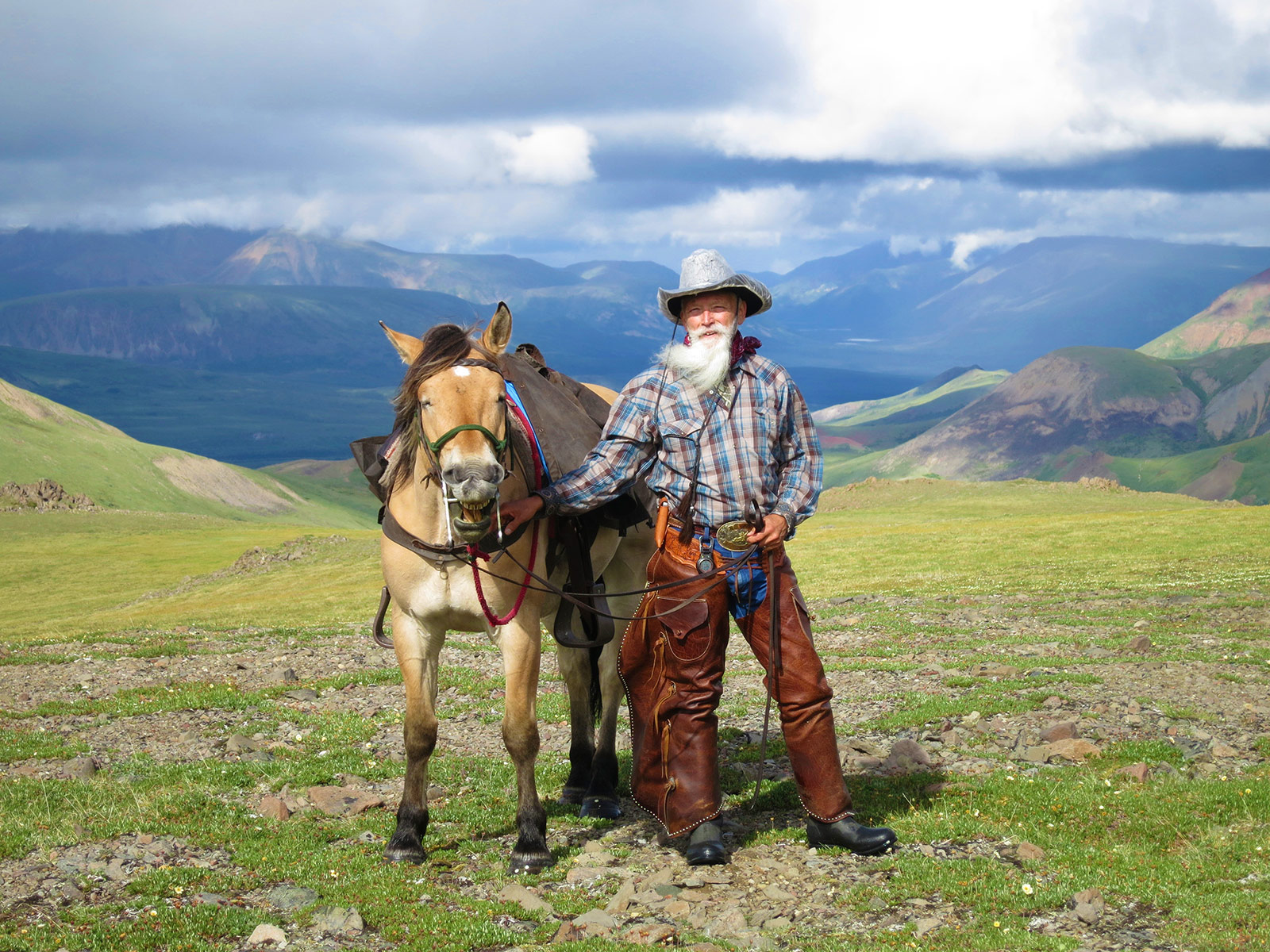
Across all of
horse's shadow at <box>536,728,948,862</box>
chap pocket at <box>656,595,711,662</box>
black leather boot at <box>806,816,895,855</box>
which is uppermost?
chap pocket at <box>656,595,711,662</box>

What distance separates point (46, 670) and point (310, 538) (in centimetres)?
4590

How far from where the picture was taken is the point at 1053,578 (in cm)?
2730

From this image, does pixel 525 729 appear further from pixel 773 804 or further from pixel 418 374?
pixel 418 374

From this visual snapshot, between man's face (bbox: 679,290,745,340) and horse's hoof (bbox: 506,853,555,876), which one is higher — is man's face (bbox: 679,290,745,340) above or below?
above

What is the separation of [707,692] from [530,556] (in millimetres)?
1515

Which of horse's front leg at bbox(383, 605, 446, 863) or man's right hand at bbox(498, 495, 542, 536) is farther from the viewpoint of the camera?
horse's front leg at bbox(383, 605, 446, 863)

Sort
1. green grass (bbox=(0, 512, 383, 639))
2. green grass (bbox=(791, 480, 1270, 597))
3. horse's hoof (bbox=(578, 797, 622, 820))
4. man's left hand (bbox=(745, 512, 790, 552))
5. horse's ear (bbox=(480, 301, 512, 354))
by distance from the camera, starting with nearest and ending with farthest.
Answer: horse's ear (bbox=(480, 301, 512, 354)) → man's left hand (bbox=(745, 512, 790, 552)) → horse's hoof (bbox=(578, 797, 622, 820)) → green grass (bbox=(791, 480, 1270, 597)) → green grass (bbox=(0, 512, 383, 639))

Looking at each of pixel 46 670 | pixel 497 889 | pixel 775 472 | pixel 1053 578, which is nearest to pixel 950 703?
pixel 775 472

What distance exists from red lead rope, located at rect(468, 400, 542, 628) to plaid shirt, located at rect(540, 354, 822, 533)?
0.25 meters

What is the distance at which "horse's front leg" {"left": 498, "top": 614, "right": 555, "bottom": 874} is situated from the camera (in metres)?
6.82

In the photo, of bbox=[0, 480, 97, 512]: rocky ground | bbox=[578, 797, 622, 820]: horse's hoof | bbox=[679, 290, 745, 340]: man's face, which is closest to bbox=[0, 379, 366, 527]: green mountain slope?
bbox=[0, 480, 97, 512]: rocky ground

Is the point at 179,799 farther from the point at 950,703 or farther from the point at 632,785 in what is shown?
the point at 950,703

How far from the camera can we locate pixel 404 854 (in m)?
6.84

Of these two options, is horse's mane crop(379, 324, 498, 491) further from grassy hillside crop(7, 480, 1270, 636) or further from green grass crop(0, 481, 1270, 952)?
grassy hillside crop(7, 480, 1270, 636)
